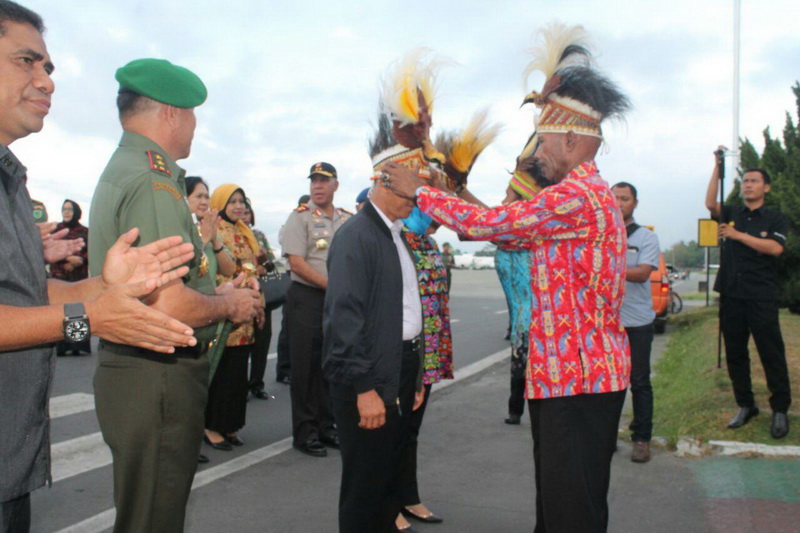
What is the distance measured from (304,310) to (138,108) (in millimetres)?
3499

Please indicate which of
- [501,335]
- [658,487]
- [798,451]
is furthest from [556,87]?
[501,335]

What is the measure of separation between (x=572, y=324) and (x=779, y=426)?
13.1 ft

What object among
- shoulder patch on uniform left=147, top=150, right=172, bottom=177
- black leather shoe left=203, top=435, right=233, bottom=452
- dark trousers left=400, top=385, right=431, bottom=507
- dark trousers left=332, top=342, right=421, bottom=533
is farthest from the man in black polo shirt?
shoulder patch on uniform left=147, top=150, right=172, bottom=177

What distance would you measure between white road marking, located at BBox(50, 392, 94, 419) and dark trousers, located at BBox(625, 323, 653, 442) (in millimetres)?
5345

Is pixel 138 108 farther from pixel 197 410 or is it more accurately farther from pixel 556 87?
pixel 556 87

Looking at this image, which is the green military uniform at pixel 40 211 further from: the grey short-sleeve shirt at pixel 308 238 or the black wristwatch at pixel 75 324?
the black wristwatch at pixel 75 324

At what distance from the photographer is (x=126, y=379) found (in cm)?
254

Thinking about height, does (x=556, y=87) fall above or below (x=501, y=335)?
above

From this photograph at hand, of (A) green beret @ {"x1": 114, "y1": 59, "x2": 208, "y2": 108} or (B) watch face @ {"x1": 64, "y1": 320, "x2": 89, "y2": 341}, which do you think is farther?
(A) green beret @ {"x1": 114, "y1": 59, "x2": 208, "y2": 108}

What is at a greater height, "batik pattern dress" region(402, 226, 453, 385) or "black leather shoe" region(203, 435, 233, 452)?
"batik pattern dress" region(402, 226, 453, 385)

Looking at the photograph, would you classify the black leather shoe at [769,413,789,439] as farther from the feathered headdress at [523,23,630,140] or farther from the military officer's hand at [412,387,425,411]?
the feathered headdress at [523,23,630,140]

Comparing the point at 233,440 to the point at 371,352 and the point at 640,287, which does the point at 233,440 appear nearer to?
the point at 371,352

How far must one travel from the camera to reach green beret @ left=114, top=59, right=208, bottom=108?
265 centimetres

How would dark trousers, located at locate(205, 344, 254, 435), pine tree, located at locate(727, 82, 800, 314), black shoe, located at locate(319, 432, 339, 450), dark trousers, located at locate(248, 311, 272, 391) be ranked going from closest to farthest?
dark trousers, located at locate(205, 344, 254, 435), black shoe, located at locate(319, 432, 339, 450), dark trousers, located at locate(248, 311, 272, 391), pine tree, located at locate(727, 82, 800, 314)
